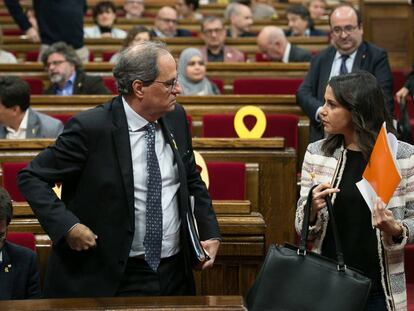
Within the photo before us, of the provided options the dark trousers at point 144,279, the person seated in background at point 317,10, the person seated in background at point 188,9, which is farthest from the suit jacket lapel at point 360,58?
the person seated in background at point 188,9

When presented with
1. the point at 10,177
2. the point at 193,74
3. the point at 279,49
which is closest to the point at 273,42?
the point at 279,49

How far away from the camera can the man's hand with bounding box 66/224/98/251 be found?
281 centimetres

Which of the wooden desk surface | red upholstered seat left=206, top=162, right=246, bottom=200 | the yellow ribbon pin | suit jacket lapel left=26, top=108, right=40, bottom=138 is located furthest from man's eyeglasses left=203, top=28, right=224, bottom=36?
the wooden desk surface

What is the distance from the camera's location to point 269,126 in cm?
565

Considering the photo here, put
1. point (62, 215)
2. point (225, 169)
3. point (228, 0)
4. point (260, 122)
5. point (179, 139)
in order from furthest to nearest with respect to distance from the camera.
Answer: point (228, 0)
point (260, 122)
point (225, 169)
point (179, 139)
point (62, 215)

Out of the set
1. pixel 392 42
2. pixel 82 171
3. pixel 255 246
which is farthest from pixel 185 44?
pixel 82 171

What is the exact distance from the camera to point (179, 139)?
307 cm

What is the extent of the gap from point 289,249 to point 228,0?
10321 mm

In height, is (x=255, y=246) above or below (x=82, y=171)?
below

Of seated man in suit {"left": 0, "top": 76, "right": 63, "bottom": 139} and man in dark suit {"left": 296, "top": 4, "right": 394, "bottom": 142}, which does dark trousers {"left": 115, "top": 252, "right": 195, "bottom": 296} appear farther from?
man in dark suit {"left": 296, "top": 4, "right": 394, "bottom": 142}

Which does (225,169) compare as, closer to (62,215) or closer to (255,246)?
(255,246)

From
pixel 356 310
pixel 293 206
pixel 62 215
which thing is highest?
pixel 62 215

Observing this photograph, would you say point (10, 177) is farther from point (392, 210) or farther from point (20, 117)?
point (392, 210)

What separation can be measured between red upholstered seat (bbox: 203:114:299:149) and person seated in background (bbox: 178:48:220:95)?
1007mm
